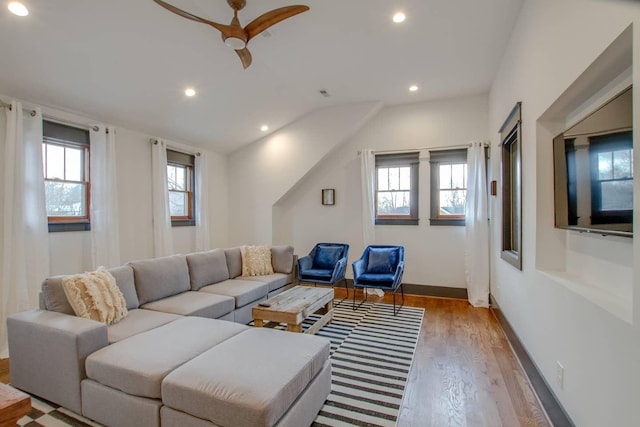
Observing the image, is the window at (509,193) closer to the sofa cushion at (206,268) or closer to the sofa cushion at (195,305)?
the sofa cushion at (195,305)

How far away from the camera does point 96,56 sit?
303cm

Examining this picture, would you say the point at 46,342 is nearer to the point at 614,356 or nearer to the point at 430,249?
the point at 614,356

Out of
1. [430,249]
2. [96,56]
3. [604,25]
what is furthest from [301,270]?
[604,25]

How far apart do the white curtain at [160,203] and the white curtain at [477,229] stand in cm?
444

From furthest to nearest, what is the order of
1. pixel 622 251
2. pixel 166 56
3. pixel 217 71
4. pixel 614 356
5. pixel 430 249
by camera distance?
pixel 430 249 → pixel 217 71 → pixel 166 56 → pixel 622 251 → pixel 614 356

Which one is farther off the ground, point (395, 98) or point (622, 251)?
point (395, 98)

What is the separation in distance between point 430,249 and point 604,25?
156 inches

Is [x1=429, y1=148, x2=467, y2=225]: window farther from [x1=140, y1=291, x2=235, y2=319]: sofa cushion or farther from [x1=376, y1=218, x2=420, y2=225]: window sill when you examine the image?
[x1=140, y1=291, x2=235, y2=319]: sofa cushion

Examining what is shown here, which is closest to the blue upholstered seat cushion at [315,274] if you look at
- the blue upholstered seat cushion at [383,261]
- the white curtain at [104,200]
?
the blue upholstered seat cushion at [383,261]

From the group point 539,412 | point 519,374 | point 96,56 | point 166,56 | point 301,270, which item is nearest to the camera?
point 539,412

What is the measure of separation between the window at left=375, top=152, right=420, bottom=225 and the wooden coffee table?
215 cm

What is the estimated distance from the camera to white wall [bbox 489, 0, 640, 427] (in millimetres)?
1344

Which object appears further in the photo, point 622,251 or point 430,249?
point 430,249

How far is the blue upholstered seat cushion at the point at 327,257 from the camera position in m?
5.09
